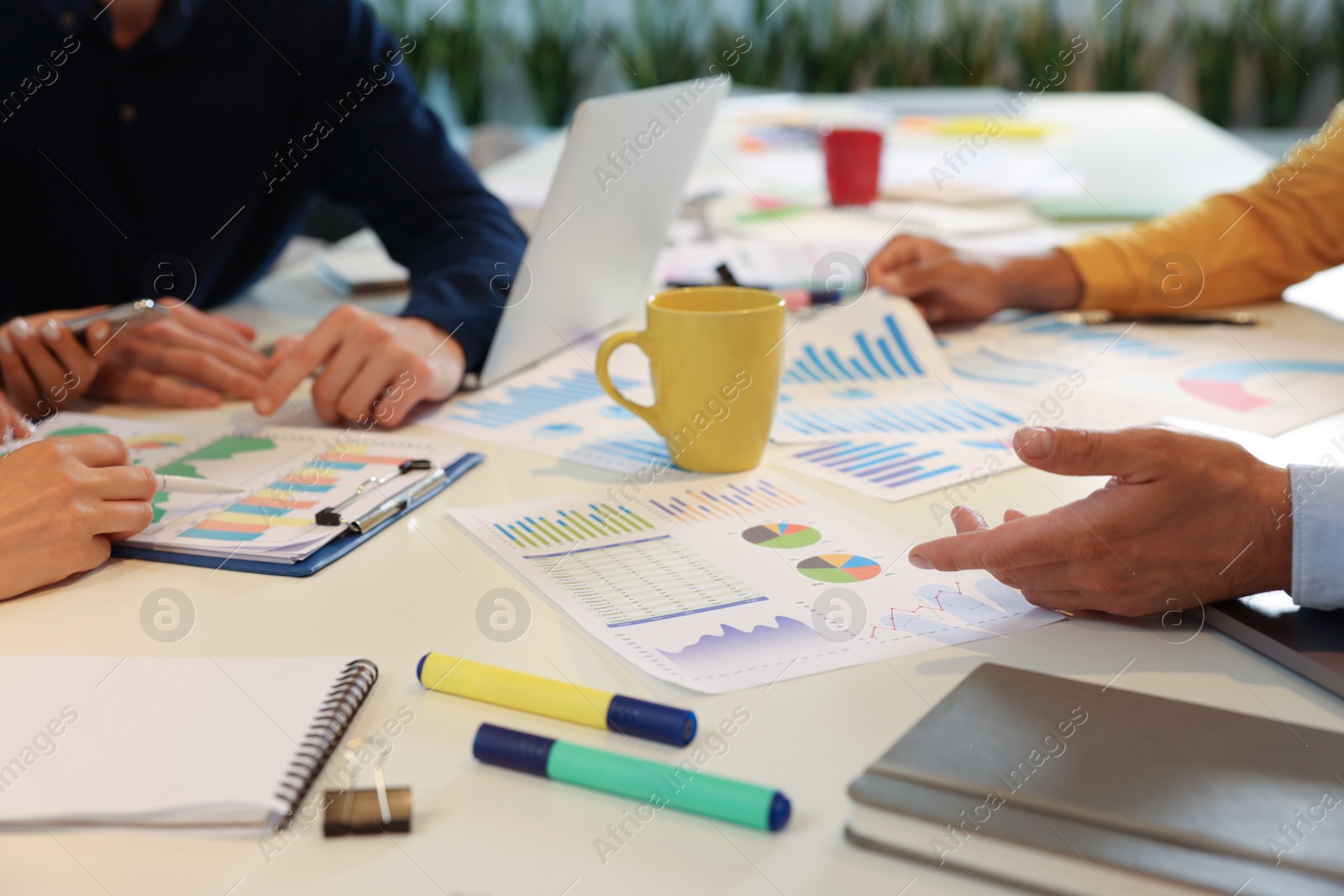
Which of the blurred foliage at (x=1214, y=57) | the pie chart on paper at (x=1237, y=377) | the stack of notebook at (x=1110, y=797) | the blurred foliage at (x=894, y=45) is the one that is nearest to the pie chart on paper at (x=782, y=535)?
the stack of notebook at (x=1110, y=797)

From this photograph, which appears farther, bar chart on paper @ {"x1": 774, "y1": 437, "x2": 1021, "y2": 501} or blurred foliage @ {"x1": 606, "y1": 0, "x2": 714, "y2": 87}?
blurred foliage @ {"x1": 606, "y1": 0, "x2": 714, "y2": 87}

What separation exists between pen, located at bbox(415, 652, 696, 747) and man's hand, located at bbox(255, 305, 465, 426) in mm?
431

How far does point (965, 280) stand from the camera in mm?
1223

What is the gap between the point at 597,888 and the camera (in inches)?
17.6

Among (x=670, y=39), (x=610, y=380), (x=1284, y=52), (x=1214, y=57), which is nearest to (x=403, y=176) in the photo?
(x=610, y=380)

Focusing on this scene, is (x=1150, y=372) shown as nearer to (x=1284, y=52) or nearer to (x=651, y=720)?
(x=651, y=720)

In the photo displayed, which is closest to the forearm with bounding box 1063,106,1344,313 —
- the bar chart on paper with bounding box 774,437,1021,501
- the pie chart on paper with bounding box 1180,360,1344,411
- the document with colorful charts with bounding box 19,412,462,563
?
the pie chart on paper with bounding box 1180,360,1344,411

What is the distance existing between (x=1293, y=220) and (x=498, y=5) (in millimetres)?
3686

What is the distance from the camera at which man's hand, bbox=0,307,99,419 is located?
104 centimetres

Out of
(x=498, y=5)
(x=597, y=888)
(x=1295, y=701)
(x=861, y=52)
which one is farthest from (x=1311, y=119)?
(x=597, y=888)

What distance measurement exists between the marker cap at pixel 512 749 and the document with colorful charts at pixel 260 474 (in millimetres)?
264

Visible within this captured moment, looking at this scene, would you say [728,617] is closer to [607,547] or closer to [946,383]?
[607,547]

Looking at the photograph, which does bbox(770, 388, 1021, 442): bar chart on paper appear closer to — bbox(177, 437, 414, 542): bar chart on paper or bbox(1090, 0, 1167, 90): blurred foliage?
bbox(177, 437, 414, 542): bar chart on paper

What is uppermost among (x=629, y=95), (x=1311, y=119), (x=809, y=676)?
(x=629, y=95)
